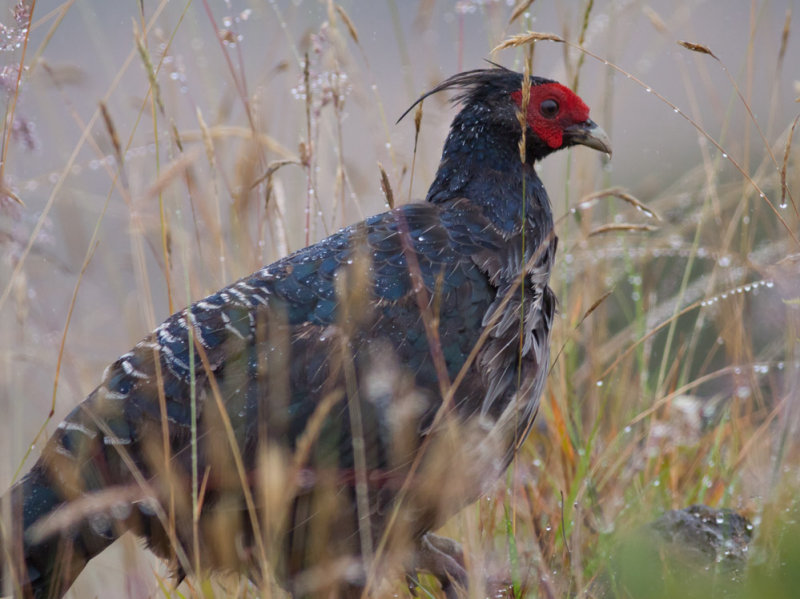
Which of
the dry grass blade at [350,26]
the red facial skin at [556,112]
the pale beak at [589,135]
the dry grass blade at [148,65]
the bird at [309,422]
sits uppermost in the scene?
the dry grass blade at [350,26]

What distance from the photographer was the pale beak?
3.52 metres

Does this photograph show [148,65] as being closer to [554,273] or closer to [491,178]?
[491,178]

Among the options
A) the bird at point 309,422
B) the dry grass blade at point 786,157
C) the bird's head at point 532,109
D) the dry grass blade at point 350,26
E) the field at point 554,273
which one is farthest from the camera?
the bird's head at point 532,109

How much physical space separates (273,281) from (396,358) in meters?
0.46

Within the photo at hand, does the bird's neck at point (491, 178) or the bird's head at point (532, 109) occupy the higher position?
the bird's head at point (532, 109)

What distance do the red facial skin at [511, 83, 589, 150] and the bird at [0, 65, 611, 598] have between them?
692 mm

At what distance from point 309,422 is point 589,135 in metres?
1.65

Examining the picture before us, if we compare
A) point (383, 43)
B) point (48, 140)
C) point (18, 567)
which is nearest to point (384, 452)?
point (18, 567)

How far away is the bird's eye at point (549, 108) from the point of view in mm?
3484

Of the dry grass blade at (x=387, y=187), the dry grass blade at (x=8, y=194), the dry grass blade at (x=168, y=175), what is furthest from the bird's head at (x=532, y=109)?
the dry grass blade at (x=8, y=194)

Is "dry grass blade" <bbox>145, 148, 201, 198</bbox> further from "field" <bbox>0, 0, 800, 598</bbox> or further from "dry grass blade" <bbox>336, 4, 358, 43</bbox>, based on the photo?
"dry grass blade" <bbox>336, 4, 358, 43</bbox>

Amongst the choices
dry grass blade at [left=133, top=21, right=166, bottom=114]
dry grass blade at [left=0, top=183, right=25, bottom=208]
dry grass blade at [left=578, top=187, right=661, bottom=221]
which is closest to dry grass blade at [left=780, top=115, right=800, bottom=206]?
dry grass blade at [left=578, top=187, right=661, bottom=221]

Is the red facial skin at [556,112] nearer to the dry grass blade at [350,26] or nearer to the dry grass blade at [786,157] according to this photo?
the dry grass blade at [350,26]

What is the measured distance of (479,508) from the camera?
10.7 ft
